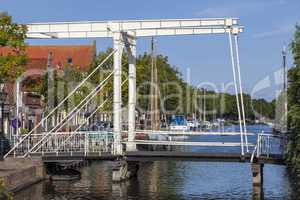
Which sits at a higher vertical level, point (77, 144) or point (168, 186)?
point (77, 144)

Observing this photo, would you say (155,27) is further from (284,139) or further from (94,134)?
(284,139)

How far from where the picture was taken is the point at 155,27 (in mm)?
29188

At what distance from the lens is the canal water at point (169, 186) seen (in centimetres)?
2486

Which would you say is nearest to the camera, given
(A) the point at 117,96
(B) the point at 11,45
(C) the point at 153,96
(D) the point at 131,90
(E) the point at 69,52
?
(B) the point at 11,45

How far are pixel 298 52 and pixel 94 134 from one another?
32.3 feet

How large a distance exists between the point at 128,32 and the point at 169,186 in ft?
24.5

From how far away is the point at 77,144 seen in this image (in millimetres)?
30438

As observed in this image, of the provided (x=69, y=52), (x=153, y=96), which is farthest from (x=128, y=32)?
(x=69, y=52)

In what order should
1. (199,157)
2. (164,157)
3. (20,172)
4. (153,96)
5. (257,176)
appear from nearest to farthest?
(20,172) → (257,176) → (199,157) → (164,157) → (153,96)

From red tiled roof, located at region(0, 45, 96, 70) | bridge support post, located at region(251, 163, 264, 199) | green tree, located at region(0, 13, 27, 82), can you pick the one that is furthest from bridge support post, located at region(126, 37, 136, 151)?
red tiled roof, located at region(0, 45, 96, 70)

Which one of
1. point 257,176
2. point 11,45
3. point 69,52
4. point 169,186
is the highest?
point 69,52

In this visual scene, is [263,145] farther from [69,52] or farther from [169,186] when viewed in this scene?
[69,52]

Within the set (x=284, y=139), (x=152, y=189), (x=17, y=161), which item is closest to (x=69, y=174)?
(x=17, y=161)

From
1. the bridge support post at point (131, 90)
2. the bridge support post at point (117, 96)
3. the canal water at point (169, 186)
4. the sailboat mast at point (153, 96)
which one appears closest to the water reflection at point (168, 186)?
the canal water at point (169, 186)
